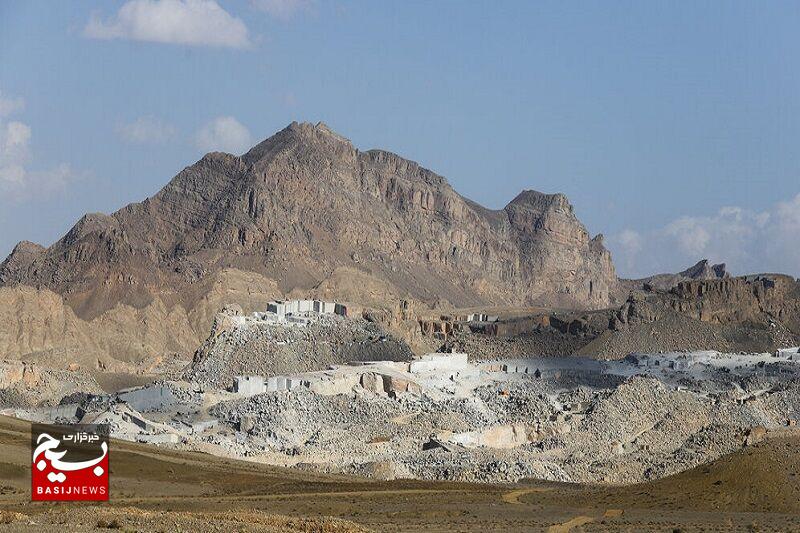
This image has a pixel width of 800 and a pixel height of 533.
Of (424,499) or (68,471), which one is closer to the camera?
(68,471)

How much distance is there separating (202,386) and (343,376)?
7.65 metres

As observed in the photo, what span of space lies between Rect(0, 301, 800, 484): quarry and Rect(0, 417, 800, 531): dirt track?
8.67 m

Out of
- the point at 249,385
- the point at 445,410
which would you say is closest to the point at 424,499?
the point at 445,410

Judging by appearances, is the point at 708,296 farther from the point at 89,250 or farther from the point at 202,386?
the point at 89,250

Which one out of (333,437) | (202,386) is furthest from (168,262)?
(333,437)

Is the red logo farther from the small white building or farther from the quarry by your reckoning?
the small white building

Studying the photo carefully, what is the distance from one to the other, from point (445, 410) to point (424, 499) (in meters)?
34.9

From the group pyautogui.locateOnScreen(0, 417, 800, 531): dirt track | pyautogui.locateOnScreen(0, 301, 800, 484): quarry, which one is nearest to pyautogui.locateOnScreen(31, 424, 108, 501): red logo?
pyautogui.locateOnScreen(0, 417, 800, 531): dirt track

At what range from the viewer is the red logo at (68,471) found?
4472cm

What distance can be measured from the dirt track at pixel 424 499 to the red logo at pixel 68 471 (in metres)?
0.53

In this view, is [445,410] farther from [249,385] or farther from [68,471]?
[68,471]

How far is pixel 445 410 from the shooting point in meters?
90.0

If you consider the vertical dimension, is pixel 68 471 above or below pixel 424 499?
above

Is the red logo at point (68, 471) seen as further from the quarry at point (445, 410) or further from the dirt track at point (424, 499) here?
the quarry at point (445, 410)
